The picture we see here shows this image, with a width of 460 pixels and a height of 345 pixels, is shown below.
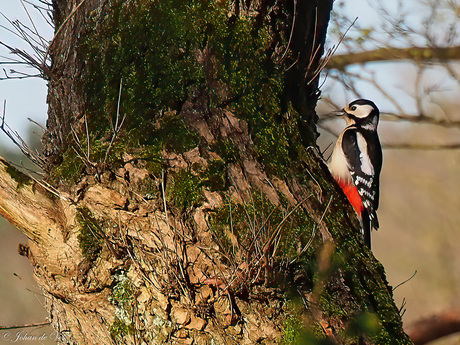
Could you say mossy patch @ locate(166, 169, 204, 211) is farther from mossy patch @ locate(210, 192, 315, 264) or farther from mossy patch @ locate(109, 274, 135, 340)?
mossy patch @ locate(109, 274, 135, 340)

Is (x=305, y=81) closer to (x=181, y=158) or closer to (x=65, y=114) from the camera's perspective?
(x=181, y=158)

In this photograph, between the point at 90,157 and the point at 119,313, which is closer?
the point at 119,313

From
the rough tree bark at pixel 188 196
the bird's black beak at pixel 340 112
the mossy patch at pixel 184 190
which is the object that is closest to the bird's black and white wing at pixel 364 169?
the bird's black beak at pixel 340 112

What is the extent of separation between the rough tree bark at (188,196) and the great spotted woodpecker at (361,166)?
144 centimetres

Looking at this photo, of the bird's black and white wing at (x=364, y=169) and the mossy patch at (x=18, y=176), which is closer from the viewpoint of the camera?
the mossy patch at (x=18, y=176)

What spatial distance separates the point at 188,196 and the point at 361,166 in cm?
206

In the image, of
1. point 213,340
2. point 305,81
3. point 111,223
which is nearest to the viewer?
point 213,340

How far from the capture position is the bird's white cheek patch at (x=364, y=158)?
11.1 ft

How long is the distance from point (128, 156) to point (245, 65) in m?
0.58

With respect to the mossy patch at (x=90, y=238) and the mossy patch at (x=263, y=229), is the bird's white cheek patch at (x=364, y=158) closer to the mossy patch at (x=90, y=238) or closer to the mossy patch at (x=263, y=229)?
the mossy patch at (x=263, y=229)

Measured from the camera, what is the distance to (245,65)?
6.15 ft

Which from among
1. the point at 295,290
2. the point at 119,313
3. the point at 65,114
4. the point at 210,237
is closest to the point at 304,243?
the point at 295,290

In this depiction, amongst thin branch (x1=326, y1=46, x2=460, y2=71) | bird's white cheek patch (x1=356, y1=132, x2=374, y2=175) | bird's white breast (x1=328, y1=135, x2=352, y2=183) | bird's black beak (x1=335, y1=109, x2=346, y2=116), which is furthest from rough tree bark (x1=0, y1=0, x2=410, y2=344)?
thin branch (x1=326, y1=46, x2=460, y2=71)

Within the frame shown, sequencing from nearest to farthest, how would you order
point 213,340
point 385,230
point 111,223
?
point 213,340, point 111,223, point 385,230
